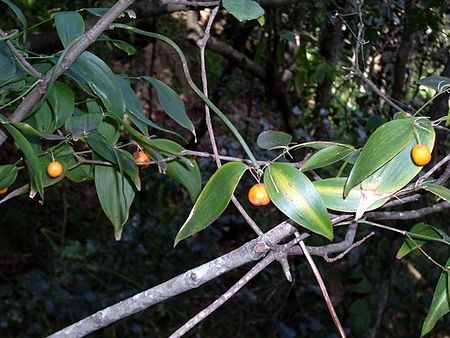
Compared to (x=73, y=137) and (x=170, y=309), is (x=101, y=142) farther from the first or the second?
(x=170, y=309)

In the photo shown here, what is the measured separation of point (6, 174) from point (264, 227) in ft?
5.86

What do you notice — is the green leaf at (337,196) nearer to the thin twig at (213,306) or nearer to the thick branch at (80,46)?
the thin twig at (213,306)

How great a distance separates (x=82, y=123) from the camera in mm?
734

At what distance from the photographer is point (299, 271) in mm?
2432

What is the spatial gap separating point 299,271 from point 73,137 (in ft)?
5.91

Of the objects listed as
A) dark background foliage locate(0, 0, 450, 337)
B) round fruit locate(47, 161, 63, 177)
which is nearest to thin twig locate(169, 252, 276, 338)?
round fruit locate(47, 161, 63, 177)

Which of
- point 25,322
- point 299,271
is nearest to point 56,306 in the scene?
point 25,322

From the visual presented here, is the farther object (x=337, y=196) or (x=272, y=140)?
(x=272, y=140)

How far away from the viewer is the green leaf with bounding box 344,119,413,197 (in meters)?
0.54

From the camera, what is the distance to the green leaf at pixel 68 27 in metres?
0.70

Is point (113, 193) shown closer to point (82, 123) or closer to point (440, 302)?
point (82, 123)

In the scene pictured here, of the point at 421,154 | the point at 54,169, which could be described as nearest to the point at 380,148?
the point at 421,154

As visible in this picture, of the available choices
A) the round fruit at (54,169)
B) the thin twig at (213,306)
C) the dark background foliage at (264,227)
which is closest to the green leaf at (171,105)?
the round fruit at (54,169)

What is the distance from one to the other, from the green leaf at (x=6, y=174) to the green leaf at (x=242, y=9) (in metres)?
0.34
